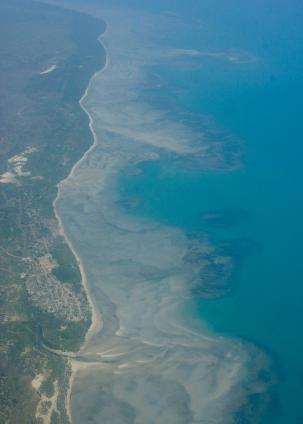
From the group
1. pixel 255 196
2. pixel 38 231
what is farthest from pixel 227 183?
pixel 38 231

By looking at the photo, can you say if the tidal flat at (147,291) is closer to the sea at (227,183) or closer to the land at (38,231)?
the sea at (227,183)

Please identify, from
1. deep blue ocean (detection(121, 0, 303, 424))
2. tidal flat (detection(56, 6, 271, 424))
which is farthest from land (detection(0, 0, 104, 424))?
deep blue ocean (detection(121, 0, 303, 424))

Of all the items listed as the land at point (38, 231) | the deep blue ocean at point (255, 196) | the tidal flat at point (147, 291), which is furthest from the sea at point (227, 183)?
the land at point (38, 231)

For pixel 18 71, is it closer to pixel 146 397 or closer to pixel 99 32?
pixel 99 32

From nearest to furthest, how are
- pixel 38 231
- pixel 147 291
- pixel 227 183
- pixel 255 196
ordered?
pixel 147 291 < pixel 38 231 < pixel 255 196 < pixel 227 183

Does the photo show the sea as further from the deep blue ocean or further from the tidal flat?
the tidal flat

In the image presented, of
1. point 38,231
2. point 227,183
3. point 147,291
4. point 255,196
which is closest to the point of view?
point 147,291

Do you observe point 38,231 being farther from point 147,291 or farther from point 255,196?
point 255,196

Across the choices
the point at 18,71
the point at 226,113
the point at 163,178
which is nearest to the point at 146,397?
the point at 163,178
